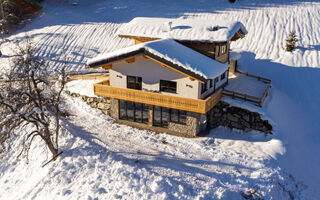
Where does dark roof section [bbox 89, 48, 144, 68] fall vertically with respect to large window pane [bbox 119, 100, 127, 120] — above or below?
above

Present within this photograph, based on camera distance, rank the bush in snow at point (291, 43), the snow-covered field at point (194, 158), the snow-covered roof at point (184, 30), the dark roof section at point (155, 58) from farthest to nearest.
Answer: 1. the bush in snow at point (291, 43)
2. the snow-covered roof at point (184, 30)
3. the dark roof section at point (155, 58)
4. the snow-covered field at point (194, 158)

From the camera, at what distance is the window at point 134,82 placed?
73.0ft

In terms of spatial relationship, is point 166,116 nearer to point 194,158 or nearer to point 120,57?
point 194,158

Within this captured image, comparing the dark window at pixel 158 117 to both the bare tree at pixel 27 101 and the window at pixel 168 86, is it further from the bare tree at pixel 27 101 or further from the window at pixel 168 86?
the bare tree at pixel 27 101

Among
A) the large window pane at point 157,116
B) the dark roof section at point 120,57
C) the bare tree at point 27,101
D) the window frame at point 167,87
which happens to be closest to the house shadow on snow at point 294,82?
the window frame at point 167,87

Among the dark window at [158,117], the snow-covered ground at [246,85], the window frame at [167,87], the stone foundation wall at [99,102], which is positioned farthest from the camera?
the stone foundation wall at [99,102]

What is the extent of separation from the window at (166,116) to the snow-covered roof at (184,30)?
6450mm

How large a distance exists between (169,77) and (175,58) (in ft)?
6.59

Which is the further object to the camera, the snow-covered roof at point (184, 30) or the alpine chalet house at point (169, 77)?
the snow-covered roof at point (184, 30)

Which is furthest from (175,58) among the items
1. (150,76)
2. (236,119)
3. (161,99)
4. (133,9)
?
(133,9)

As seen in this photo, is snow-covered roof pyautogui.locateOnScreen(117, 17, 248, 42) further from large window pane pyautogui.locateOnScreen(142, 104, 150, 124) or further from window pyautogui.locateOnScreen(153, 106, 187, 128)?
large window pane pyautogui.locateOnScreen(142, 104, 150, 124)

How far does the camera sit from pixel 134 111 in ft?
75.4

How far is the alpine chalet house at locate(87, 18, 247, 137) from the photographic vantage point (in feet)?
64.7

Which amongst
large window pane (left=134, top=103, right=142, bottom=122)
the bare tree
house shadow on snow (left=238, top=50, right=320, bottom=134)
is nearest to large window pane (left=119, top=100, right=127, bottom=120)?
large window pane (left=134, top=103, right=142, bottom=122)
